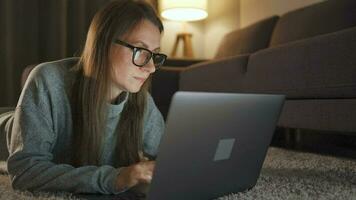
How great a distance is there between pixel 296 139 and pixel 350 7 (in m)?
0.65

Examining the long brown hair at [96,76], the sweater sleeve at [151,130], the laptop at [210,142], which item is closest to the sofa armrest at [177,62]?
the sweater sleeve at [151,130]

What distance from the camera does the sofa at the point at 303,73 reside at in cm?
120

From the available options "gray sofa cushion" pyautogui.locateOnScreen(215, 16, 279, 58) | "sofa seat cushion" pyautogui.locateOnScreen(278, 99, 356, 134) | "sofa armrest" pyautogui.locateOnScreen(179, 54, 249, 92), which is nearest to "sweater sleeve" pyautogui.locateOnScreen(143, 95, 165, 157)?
"sofa seat cushion" pyautogui.locateOnScreen(278, 99, 356, 134)

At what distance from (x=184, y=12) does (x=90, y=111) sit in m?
2.27

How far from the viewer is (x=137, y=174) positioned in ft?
2.13

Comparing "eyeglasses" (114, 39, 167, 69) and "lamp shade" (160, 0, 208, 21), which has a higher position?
"lamp shade" (160, 0, 208, 21)

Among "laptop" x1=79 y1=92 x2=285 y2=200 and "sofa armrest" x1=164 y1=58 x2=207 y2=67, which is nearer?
"laptop" x1=79 y1=92 x2=285 y2=200

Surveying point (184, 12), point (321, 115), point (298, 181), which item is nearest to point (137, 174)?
point (298, 181)

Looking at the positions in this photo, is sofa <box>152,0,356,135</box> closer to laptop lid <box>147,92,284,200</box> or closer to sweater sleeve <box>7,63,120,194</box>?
laptop lid <box>147,92,284,200</box>

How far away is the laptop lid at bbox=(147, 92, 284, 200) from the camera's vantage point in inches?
22.1

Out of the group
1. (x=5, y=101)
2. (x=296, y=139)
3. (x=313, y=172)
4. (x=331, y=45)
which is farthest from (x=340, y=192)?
(x=5, y=101)

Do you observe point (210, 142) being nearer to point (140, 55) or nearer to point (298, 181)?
point (140, 55)

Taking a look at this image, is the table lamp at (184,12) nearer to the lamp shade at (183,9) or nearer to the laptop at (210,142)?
the lamp shade at (183,9)

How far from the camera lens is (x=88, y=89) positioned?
807 millimetres
